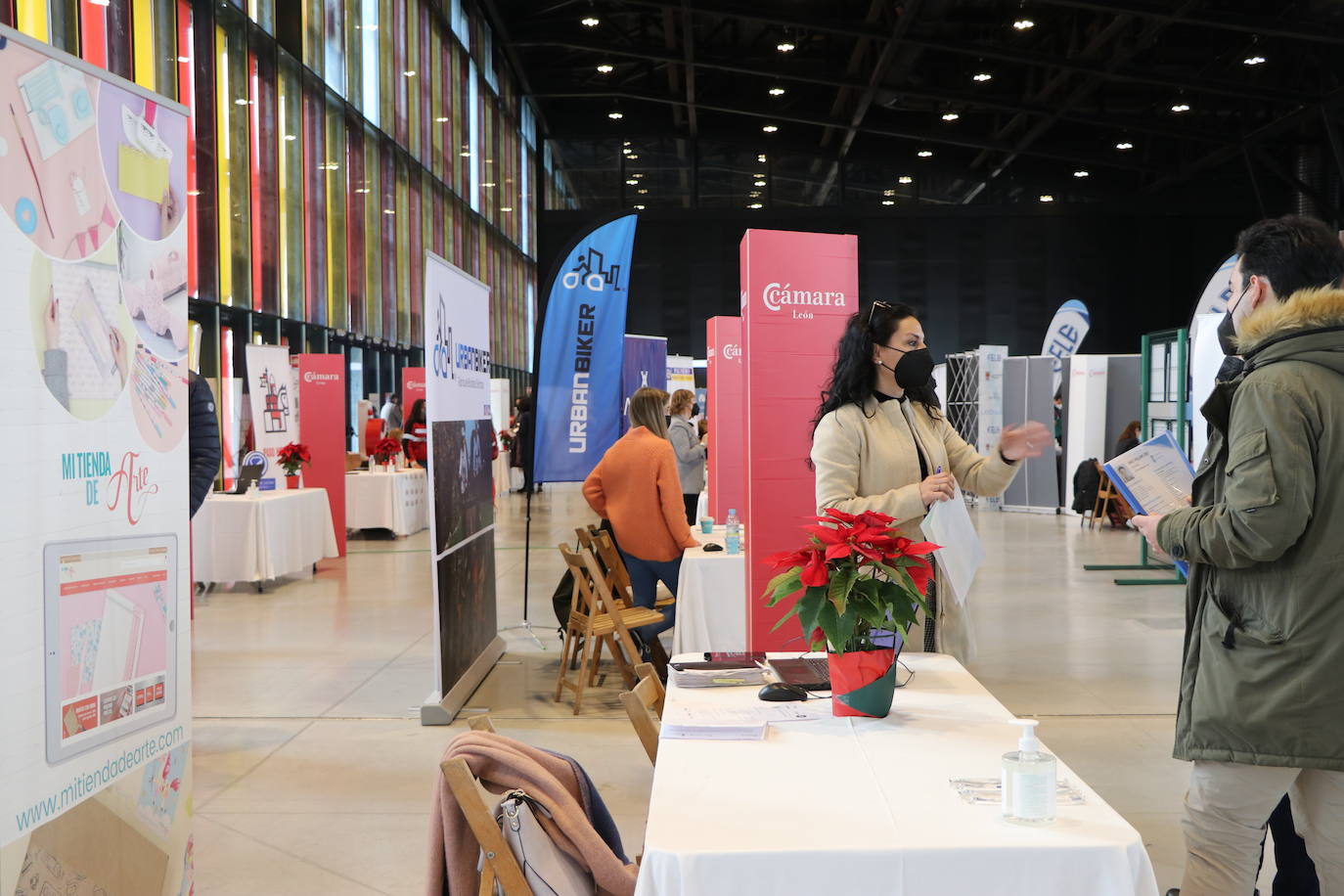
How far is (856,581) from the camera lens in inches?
86.4

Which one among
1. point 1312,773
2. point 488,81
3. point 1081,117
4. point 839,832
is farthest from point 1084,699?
A: point 488,81

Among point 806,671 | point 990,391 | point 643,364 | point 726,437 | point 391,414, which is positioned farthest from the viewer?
point 990,391

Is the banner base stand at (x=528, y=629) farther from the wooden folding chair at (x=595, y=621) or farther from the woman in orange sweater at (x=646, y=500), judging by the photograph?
the woman in orange sweater at (x=646, y=500)

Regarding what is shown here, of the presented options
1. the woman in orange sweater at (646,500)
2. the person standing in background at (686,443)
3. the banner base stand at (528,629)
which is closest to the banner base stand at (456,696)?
the banner base stand at (528,629)

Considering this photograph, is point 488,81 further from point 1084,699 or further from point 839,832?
point 839,832

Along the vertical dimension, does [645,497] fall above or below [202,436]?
below

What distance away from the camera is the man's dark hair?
6.70ft

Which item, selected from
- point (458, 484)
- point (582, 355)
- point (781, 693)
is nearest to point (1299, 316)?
point (781, 693)

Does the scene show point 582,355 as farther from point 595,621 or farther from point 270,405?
point 270,405

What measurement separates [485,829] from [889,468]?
60.0 inches

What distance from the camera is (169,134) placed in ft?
8.41

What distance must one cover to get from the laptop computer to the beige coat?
0.39 metres

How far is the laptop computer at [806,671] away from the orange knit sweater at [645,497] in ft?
9.09

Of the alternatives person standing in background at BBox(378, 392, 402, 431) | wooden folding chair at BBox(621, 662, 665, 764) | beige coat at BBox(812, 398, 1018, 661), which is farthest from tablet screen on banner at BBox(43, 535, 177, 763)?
person standing in background at BBox(378, 392, 402, 431)
